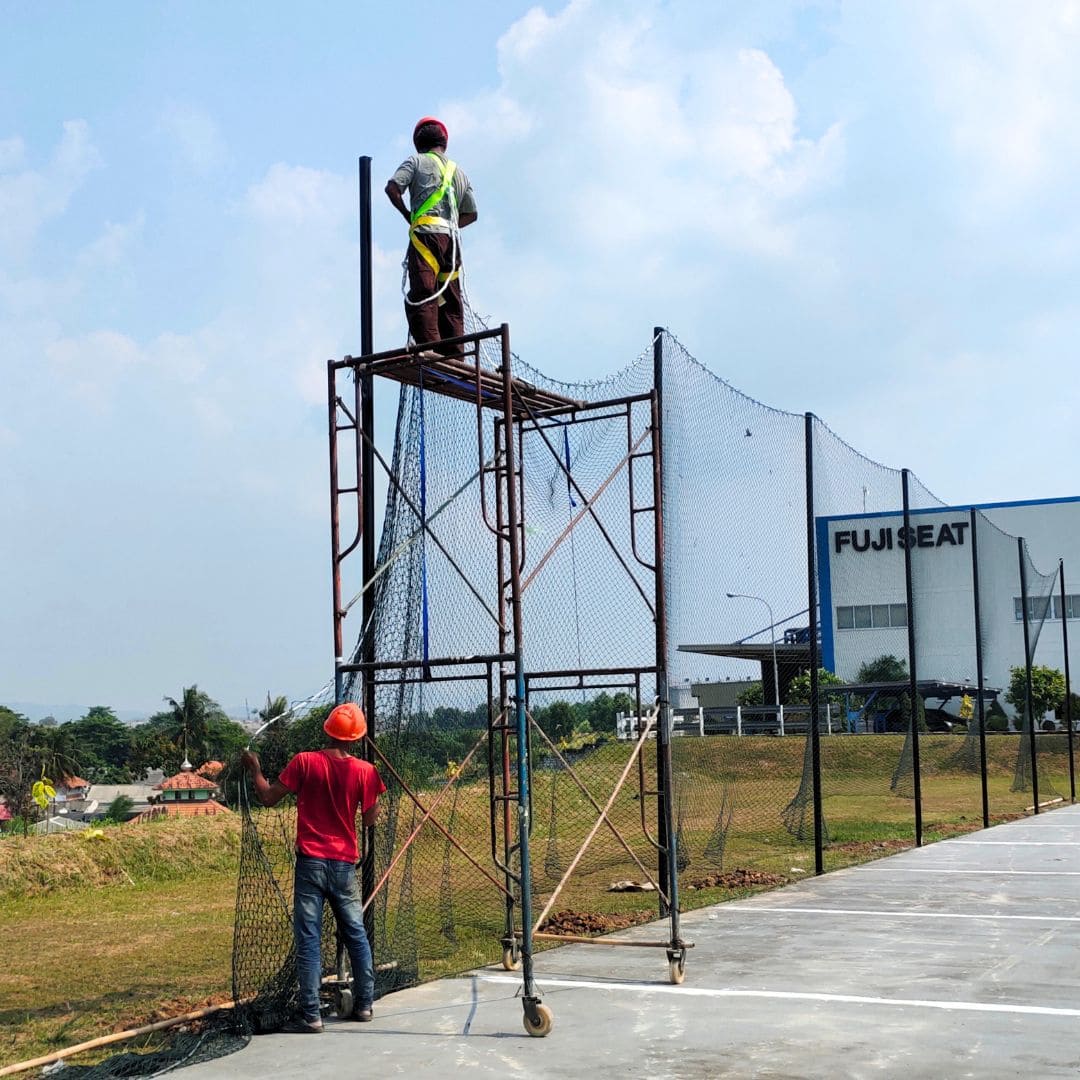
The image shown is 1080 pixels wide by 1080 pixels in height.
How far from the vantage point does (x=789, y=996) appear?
683 cm

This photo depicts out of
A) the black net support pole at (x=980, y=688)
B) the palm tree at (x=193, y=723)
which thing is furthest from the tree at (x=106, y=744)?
the black net support pole at (x=980, y=688)

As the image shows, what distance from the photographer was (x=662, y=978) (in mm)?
7383

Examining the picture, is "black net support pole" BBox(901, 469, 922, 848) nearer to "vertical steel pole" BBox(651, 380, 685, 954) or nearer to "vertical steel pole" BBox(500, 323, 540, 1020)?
"vertical steel pole" BBox(651, 380, 685, 954)

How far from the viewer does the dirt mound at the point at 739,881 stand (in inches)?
463

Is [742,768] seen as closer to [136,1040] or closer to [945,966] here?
[945,966]

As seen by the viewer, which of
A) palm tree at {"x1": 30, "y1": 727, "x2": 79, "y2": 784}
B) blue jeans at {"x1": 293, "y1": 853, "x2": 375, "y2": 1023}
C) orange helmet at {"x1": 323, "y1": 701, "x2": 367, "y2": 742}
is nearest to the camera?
blue jeans at {"x1": 293, "y1": 853, "x2": 375, "y2": 1023}

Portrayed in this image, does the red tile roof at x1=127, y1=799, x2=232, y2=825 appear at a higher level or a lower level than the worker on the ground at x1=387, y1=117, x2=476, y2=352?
lower

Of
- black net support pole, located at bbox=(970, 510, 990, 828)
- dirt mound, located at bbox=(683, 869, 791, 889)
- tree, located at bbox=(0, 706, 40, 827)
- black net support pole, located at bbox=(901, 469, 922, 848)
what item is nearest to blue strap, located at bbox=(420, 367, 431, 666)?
dirt mound, located at bbox=(683, 869, 791, 889)

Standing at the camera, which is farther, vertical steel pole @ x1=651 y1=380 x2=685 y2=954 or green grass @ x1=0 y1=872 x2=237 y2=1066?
vertical steel pole @ x1=651 y1=380 x2=685 y2=954

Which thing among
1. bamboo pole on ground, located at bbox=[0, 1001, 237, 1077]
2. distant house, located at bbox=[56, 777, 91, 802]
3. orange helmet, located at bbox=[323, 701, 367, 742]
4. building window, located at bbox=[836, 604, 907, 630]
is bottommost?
distant house, located at bbox=[56, 777, 91, 802]

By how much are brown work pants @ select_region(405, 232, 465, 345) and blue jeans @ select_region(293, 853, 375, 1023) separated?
287 centimetres

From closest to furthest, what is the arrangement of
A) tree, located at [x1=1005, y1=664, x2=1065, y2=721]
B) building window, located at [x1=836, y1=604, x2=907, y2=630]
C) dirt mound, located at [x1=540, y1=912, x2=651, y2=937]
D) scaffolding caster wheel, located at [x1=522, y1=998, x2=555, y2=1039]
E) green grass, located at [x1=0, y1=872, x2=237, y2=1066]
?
scaffolding caster wheel, located at [x1=522, y1=998, x2=555, y2=1039]
green grass, located at [x1=0, y1=872, x2=237, y2=1066]
dirt mound, located at [x1=540, y1=912, x2=651, y2=937]
tree, located at [x1=1005, y1=664, x2=1065, y2=721]
building window, located at [x1=836, y1=604, x2=907, y2=630]

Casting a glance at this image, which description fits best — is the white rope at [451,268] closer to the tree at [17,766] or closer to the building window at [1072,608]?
the tree at [17,766]

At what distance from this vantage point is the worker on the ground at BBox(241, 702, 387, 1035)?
6230 mm
